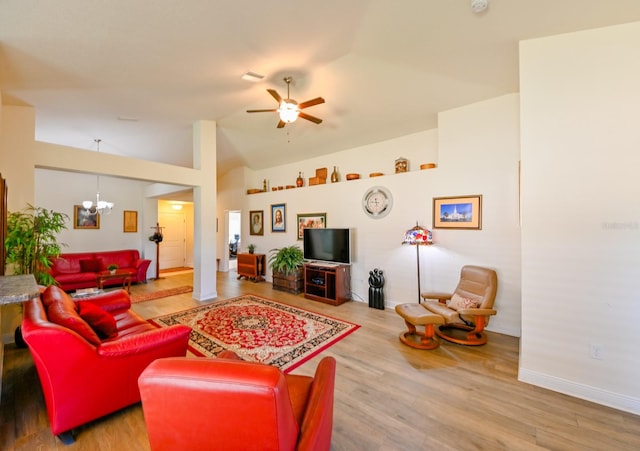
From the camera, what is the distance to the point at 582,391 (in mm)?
2176

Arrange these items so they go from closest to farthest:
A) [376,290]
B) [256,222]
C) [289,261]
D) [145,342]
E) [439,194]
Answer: [145,342], [439,194], [376,290], [289,261], [256,222]

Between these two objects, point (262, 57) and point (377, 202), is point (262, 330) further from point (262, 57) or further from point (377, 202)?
point (262, 57)

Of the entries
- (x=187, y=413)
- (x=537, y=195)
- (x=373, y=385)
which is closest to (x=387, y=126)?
(x=537, y=195)

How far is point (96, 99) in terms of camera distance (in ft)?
11.6

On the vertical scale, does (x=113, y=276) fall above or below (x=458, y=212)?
below

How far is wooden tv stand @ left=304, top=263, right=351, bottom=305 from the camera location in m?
4.70

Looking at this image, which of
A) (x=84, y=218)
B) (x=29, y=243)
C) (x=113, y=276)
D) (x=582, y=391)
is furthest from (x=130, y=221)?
(x=582, y=391)

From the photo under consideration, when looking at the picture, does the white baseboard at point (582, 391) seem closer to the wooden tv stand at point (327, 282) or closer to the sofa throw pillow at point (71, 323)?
the wooden tv stand at point (327, 282)

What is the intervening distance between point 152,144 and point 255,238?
3174mm

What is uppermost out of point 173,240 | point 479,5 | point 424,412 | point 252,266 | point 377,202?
point 479,5

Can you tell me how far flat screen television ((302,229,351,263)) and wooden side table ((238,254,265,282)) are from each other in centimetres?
162

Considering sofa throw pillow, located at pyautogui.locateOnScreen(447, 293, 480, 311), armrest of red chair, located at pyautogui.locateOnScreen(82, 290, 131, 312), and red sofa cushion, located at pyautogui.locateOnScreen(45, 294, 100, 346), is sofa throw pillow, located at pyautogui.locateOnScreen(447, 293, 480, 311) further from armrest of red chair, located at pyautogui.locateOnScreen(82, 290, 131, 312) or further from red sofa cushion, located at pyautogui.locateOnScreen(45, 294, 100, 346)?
armrest of red chair, located at pyautogui.locateOnScreen(82, 290, 131, 312)

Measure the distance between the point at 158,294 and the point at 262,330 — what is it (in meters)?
3.19

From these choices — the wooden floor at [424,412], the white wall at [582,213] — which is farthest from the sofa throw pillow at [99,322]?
the white wall at [582,213]
